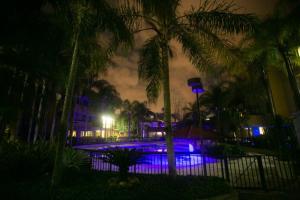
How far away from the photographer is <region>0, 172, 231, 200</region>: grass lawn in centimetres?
479

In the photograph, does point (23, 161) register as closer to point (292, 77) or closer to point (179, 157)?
point (179, 157)

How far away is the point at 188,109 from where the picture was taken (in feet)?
166

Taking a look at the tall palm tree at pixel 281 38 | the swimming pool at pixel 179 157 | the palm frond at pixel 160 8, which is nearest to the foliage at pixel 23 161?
the swimming pool at pixel 179 157

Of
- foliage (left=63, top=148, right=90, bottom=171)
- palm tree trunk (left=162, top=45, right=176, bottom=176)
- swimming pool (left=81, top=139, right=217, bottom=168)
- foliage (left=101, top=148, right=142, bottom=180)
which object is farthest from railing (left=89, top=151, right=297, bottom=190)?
palm tree trunk (left=162, top=45, right=176, bottom=176)

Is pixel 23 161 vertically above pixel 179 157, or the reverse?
pixel 23 161

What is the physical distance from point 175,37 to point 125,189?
19.1 feet

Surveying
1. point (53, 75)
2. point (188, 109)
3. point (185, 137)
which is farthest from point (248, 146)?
point (188, 109)

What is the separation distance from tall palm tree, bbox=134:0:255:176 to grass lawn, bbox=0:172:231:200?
0.69 metres

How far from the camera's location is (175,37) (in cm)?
688

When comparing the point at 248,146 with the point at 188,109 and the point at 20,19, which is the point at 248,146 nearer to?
the point at 20,19

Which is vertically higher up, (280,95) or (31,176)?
(280,95)

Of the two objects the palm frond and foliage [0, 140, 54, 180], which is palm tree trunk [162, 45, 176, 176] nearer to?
the palm frond

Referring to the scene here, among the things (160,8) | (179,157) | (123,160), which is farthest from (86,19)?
(179,157)

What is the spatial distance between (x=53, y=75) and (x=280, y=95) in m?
33.2
